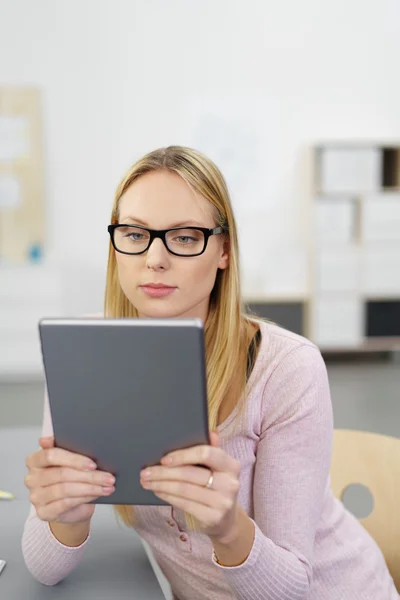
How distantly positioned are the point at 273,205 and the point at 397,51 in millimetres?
1578

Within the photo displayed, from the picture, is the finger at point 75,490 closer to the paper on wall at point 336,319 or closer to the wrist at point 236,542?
the wrist at point 236,542

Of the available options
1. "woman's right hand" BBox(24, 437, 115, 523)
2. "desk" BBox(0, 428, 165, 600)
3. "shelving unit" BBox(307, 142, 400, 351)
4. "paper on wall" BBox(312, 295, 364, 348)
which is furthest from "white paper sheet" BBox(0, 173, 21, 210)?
"woman's right hand" BBox(24, 437, 115, 523)

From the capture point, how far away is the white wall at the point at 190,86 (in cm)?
548

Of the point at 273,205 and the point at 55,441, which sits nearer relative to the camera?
the point at 55,441

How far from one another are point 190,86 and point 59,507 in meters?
5.14

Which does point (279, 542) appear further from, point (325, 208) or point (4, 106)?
point (4, 106)

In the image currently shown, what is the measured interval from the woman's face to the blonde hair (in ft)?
0.06

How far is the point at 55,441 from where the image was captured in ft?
2.82

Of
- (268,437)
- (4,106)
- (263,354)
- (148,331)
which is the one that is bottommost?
(268,437)

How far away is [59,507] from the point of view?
0.87 m

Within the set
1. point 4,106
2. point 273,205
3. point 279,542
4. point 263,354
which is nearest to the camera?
point 279,542

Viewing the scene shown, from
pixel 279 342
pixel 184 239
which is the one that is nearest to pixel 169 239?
pixel 184 239

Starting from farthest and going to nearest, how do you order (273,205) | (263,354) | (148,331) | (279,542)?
(273,205)
(263,354)
(279,542)
(148,331)

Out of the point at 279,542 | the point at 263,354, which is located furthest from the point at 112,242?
the point at 279,542
